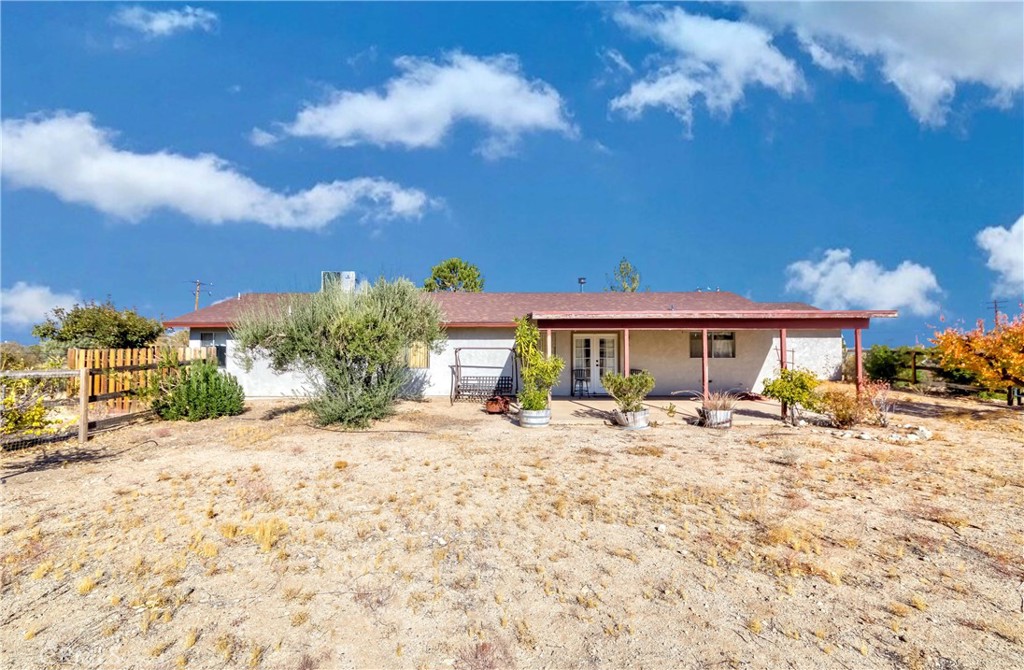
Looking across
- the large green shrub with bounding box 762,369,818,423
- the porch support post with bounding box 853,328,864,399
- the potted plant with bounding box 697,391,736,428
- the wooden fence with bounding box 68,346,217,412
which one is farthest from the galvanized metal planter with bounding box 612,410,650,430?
the wooden fence with bounding box 68,346,217,412

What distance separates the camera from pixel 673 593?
3.51m

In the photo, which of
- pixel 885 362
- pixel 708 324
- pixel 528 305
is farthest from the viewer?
pixel 528 305

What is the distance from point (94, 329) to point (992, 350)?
25.9 metres

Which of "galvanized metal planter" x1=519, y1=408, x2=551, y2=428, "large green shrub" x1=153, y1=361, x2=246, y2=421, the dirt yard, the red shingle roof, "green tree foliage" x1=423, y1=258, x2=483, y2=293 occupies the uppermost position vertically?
"green tree foliage" x1=423, y1=258, x2=483, y2=293

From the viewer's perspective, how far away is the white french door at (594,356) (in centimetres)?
1545

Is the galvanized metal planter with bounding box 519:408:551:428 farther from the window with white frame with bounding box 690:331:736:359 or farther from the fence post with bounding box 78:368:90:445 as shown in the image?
the fence post with bounding box 78:368:90:445

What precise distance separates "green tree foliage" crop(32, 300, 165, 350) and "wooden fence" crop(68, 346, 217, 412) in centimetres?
713

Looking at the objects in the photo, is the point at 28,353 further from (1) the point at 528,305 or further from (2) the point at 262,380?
(1) the point at 528,305

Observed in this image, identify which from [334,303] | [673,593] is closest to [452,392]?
[334,303]

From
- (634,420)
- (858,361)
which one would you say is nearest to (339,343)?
(634,420)

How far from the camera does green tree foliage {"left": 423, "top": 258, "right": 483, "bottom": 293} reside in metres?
35.8

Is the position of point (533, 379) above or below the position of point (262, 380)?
above

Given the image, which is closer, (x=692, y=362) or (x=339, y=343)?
(x=339, y=343)

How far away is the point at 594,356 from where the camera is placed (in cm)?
1549
